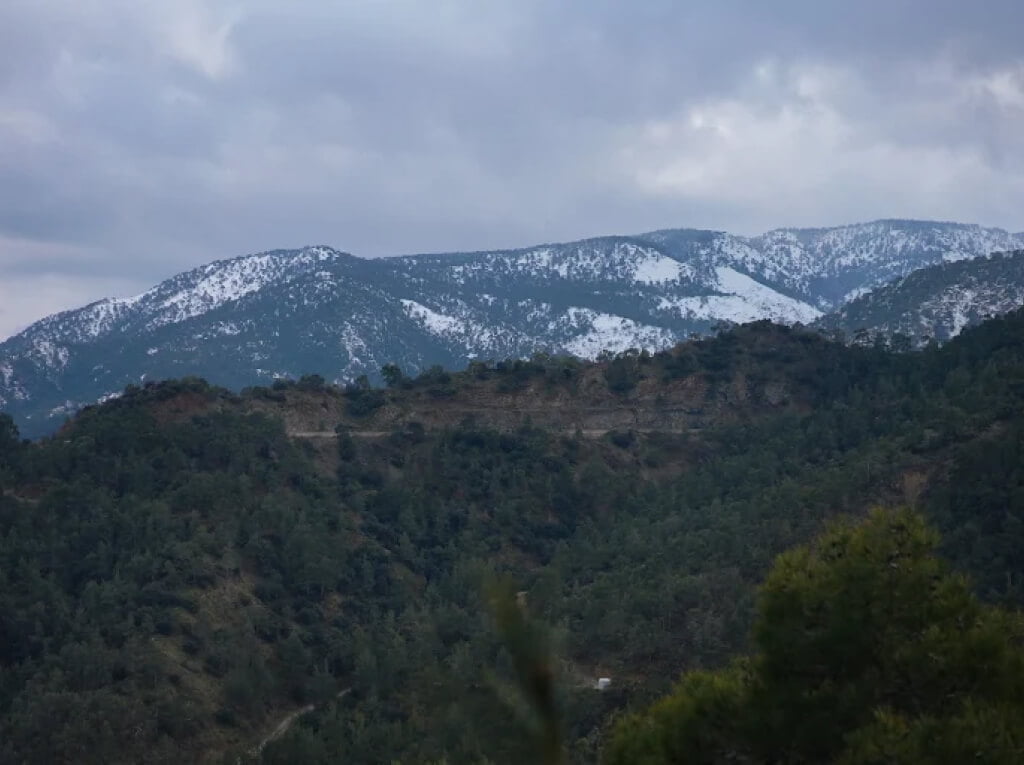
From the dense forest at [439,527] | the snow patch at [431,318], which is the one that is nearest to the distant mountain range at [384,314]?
the snow patch at [431,318]

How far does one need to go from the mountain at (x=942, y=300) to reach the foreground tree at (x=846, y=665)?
75.6 m

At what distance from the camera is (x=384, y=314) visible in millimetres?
140625

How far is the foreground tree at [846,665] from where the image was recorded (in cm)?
979

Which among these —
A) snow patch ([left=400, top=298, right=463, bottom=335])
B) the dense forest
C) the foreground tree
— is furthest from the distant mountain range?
the foreground tree

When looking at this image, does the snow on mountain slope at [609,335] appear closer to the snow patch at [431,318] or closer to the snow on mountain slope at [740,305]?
the snow on mountain slope at [740,305]

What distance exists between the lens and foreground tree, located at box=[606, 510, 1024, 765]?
32.1ft

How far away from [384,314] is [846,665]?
13217cm

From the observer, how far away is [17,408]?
13662cm

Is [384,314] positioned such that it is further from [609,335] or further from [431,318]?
[609,335]

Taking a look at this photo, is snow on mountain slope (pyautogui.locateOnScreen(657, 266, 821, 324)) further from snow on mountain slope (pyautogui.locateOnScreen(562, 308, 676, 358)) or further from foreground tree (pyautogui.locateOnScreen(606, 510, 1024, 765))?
foreground tree (pyautogui.locateOnScreen(606, 510, 1024, 765))

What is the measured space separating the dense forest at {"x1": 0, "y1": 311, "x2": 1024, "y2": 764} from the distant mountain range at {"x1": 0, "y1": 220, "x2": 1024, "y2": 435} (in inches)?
1977

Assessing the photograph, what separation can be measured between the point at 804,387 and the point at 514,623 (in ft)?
209

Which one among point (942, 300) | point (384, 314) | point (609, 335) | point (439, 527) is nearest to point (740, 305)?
point (609, 335)

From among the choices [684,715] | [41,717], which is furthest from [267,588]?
[684,715]
